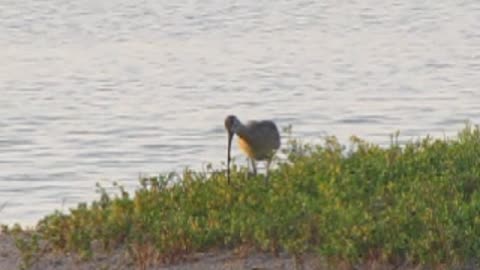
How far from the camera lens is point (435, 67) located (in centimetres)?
2673

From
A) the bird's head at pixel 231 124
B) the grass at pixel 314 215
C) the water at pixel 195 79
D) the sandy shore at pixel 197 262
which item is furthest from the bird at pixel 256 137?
the sandy shore at pixel 197 262

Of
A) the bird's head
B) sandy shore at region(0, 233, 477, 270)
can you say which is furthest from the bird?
sandy shore at region(0, 233, 477, 270)

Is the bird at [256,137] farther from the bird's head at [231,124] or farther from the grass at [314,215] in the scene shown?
the grass at [314,215]

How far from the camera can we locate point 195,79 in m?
25.6

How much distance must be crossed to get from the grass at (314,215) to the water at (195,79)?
3.69 meters

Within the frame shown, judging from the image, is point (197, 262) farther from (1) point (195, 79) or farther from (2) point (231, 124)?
(1) point (195, 79)

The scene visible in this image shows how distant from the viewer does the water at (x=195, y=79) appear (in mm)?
19141

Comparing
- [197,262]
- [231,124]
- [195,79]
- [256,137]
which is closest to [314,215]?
[197,262]

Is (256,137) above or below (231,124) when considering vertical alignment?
below

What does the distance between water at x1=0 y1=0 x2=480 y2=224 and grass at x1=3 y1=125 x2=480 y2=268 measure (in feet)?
12.1

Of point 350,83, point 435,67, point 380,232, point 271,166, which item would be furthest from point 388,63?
point 380,232

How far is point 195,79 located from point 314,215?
14665 mm

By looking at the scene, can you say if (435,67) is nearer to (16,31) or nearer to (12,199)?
(16,31)

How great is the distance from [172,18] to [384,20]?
3984 millimetres
